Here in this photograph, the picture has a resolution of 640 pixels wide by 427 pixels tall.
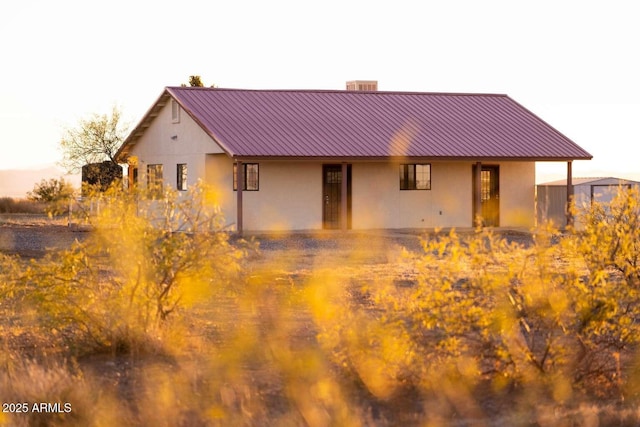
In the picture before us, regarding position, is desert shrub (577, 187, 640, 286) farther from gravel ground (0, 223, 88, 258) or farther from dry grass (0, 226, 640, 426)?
gravel ground (0, 223, 88, 258)

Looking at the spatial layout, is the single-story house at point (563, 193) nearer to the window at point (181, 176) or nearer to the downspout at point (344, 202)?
the downspout at point (344, 202)

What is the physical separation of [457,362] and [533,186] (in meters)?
27.1

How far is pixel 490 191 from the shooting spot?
1436 inches

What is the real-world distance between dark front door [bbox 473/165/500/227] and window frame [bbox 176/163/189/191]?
9624 millimetres

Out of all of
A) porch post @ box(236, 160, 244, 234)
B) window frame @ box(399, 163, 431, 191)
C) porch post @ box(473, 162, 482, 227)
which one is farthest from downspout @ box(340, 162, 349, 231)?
porch post @ box(473, 162, 482, 227)

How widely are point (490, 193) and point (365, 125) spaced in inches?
192

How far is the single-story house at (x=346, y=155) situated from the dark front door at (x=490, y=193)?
0.03 meters

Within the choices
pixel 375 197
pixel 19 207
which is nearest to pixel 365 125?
pixel 375 197

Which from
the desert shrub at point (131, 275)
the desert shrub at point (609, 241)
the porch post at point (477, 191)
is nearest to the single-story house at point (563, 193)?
the porch post at point (477, 191)

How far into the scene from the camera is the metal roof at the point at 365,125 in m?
32.6

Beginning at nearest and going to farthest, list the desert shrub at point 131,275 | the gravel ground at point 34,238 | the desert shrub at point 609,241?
1. the desert shrub at point 609,241
2. the desert shrub at point 131,275
3. the gravel ground at point 34,238

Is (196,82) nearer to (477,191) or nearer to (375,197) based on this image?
(375,197)

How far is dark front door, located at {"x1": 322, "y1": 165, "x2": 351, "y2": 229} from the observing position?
3400 centimetres

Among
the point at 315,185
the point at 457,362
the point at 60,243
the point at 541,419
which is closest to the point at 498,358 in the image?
the point at 457,362
